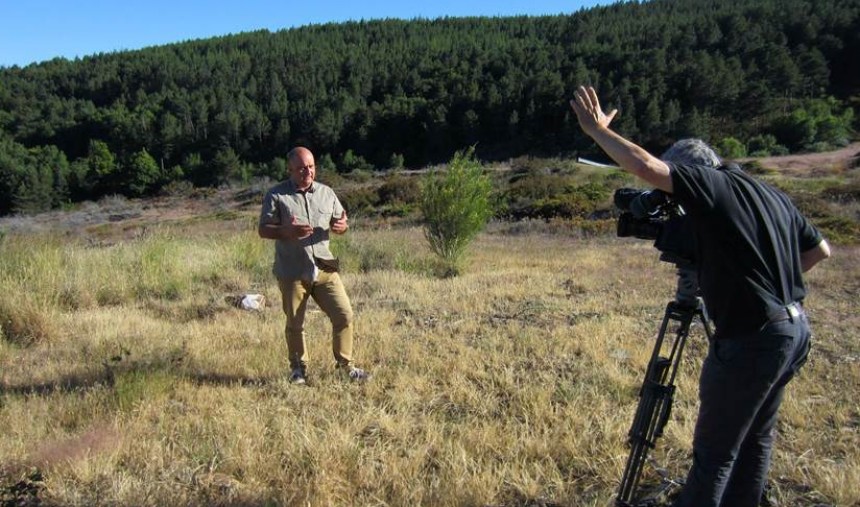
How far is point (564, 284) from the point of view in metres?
8.62

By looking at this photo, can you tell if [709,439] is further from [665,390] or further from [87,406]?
[87,406]

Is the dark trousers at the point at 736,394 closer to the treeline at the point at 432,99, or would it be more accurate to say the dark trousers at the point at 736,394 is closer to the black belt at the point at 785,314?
the black belt at the point at 785,314

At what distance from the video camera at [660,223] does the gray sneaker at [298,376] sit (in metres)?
2.78

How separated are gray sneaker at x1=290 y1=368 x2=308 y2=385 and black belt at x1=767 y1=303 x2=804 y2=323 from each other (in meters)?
3.27

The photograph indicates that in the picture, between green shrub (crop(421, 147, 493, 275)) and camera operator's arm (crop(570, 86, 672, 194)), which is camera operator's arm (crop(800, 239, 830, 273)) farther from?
green shrub (crop(421, 147, 493, 275))

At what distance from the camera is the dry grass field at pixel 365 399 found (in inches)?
118

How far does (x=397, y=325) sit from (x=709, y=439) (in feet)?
14.0

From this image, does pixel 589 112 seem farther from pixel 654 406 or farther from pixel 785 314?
pixel 654 406

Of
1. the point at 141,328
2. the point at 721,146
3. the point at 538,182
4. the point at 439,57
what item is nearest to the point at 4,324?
the point at 141,328

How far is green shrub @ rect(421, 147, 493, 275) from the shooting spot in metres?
10.9

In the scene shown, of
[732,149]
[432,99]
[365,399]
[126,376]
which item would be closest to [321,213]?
[365,399]

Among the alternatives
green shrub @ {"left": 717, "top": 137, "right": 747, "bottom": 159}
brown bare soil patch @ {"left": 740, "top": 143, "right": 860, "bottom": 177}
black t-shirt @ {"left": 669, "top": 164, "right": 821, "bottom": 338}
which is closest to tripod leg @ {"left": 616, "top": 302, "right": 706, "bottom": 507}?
black t-shirt @ {"left": 669, "top": 164, "right": 821, "bottom": 338}

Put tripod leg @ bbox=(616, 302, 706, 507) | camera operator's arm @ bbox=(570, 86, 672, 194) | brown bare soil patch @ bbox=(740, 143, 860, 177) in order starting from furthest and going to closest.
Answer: brown bare soil patch @ bbox=(740, 143, 860, 177)
tripod leg @ bbox=(616, 302, 706, 507)
camera operator's arm @ bbox=(570, 86, 672, 194)

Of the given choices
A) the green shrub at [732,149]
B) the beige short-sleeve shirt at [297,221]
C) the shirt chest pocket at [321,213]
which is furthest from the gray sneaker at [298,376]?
the green shrub at [732,149]
